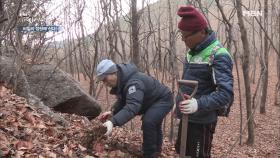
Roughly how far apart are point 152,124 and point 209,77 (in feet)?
4.32

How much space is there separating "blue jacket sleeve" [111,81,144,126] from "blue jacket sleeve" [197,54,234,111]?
1.07 metres

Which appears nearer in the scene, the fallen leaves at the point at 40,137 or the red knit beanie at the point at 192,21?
the red knit beanie at the point at 192,21

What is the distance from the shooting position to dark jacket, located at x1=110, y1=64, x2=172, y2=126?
4363 millimetres

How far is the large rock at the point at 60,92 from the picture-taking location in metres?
8.41

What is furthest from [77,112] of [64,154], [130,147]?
[64,154]

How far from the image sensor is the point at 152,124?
4738mm

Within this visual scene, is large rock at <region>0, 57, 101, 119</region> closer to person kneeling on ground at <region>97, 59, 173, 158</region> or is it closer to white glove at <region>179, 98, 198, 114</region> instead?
person kneeling on ground at <region>97, 59, 173, 158</region>

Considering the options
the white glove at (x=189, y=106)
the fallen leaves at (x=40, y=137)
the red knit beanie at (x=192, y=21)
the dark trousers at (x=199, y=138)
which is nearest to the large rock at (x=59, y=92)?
the fallen leaves at (x=40, y=137)

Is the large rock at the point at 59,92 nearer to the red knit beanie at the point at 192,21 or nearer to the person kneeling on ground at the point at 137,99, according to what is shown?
the person kneeling on ground at the point at 137,99

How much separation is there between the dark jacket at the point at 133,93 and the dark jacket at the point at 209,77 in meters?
0.71

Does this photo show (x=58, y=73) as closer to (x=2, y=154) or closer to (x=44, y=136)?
(x=44, y=136)

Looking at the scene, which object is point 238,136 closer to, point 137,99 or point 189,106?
point 137,99

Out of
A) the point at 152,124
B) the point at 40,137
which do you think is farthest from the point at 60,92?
the point at 152,124

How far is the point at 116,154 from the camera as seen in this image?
16.1 ft
